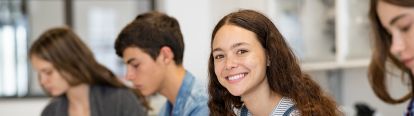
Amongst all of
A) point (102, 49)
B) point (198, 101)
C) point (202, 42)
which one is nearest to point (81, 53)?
point (198, 101)

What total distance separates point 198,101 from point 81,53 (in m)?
0.77

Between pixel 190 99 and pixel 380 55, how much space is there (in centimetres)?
62

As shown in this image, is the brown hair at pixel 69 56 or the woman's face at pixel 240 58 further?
the brown hair at pixel 69 56

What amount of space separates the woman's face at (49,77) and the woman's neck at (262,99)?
1.16 metres

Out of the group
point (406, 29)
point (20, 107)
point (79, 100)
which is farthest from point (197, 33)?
point (406, 29)

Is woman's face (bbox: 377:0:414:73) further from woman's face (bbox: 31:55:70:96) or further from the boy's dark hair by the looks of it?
woman's face (bbox: 31:55:70:96)

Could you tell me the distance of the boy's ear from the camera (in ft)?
6.01

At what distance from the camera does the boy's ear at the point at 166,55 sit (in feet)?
6.01

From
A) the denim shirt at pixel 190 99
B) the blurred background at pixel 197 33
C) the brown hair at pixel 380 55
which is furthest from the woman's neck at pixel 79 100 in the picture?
the brown hair at pixel 380 55

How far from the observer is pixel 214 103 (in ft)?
4.64

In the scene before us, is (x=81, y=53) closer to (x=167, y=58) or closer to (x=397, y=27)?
(x=167, y=58)

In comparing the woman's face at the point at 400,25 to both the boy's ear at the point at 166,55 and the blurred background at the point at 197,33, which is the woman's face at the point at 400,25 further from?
the blurred background at the point at 197,33

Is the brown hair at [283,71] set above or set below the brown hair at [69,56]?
above

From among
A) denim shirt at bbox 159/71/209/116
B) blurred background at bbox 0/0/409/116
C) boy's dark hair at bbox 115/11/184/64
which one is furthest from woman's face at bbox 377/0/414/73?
blurred background at bbox 0/0/409/116
